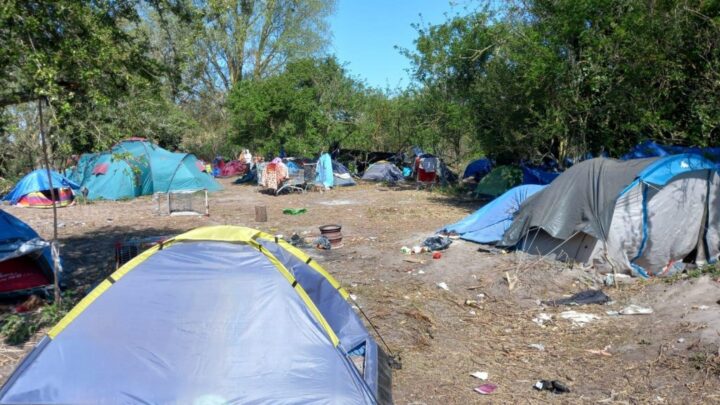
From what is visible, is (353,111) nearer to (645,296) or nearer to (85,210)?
(85,210)

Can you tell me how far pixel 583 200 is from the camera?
28.7ft

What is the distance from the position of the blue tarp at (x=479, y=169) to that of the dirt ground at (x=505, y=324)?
32.7ft

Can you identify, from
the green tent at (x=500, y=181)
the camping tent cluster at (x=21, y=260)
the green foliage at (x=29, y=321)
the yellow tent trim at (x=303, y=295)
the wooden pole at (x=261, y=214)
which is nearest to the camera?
the yellow tent trim at (x=303, y=295)

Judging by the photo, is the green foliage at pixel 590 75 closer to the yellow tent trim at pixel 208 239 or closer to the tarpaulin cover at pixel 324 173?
the tarpaulin cover at pixel 324 173

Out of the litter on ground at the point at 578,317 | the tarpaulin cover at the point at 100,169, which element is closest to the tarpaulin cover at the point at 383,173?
the tarpaulin cover at the point at 100,169

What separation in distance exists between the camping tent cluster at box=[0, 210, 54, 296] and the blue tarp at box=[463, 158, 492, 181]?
16.8m

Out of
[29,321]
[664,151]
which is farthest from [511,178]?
[29,321]

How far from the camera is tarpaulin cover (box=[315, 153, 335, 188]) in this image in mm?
21516

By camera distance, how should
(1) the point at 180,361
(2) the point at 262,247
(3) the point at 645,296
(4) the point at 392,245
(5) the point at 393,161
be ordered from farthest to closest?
(5) the point at 393,161 < (4) the point at 392,245 < (3) the point at 645,296 < (2) the point at 262,247 < (1) the point at 180,361

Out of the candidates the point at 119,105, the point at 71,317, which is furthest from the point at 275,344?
the point at 119,105

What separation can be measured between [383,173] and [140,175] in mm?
9906

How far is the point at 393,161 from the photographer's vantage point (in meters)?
26.7

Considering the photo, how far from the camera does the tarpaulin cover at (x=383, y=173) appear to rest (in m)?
24.2

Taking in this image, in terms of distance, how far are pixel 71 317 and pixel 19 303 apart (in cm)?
335
